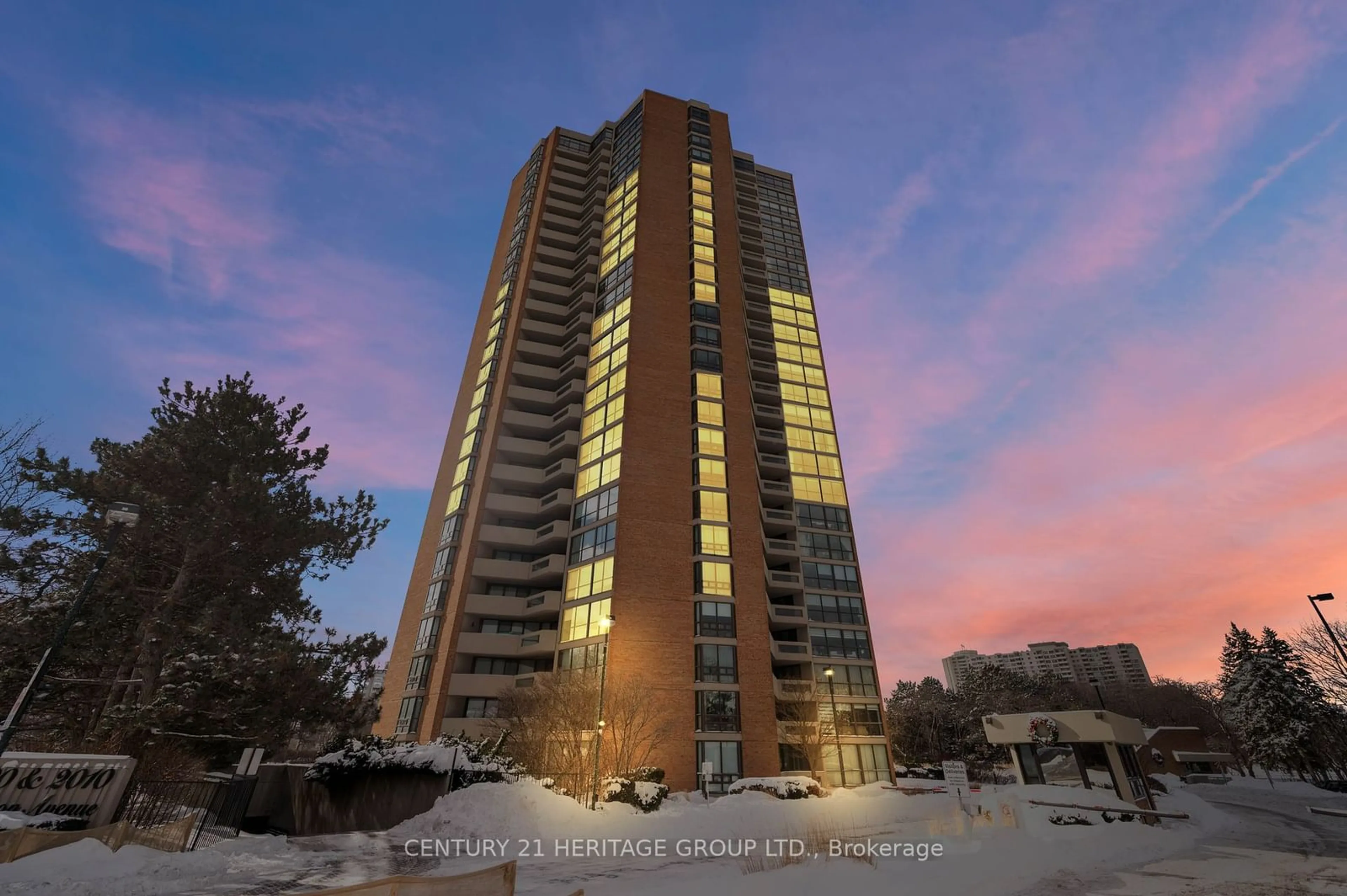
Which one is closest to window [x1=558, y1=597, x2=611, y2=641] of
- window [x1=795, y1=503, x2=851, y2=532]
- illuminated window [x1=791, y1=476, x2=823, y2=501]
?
window [x1=795, y1=503, x2=851, y2=532]

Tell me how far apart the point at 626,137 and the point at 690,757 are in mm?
69505

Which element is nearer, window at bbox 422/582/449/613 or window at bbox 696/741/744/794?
window at bbox 696/741/744/794

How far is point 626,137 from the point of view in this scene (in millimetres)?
72938

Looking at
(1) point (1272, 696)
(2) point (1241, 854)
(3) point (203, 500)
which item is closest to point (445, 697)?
(3) point (203, 500)

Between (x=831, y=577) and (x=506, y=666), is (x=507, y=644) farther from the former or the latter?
(x=831, y=577)

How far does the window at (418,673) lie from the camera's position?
4188 cm

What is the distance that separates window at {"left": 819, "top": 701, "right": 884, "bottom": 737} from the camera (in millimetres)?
41531

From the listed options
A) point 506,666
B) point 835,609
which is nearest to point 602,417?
point 506,666

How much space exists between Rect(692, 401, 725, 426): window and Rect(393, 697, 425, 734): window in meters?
Result: 29.6

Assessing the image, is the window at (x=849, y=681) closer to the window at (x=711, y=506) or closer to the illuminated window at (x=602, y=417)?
the window at (x=711, y=506)

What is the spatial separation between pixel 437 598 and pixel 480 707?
381 inches

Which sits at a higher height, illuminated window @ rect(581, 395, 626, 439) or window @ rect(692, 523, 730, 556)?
illuminated window @ rect(581, 395, 626, 439)

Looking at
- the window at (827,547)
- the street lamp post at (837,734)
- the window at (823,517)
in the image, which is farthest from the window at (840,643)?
the window at (823,517)

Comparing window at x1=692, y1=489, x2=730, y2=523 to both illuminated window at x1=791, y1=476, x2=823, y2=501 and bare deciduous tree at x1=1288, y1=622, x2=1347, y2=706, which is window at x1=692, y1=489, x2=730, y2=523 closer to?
illuminated window at x1=791, y1=476, x2=823, y2=501
